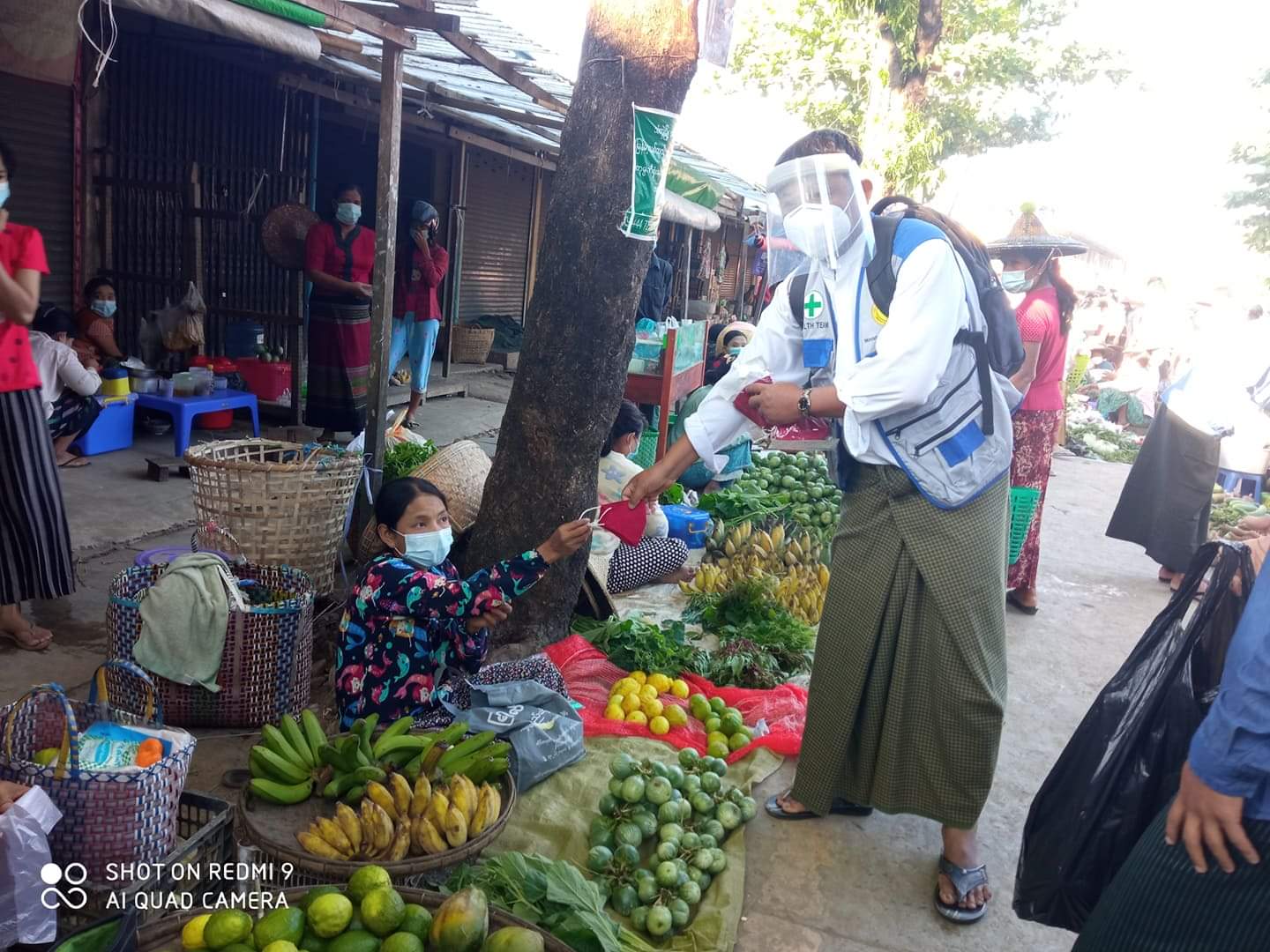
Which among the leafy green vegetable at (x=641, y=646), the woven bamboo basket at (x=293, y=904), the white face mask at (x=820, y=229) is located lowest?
the leafy green vegetable at (x=641, y=646)

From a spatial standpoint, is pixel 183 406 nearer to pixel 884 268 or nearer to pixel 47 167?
pixel 47 167

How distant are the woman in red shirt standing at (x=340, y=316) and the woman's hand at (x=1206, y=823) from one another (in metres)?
6.15

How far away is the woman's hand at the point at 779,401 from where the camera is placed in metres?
2.77

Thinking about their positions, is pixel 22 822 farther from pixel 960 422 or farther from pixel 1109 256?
pixel 1109 256

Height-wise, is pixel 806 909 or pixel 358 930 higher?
pixel 358 930

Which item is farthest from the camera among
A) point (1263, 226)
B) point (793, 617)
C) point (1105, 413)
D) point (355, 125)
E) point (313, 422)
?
point (1263, 226)

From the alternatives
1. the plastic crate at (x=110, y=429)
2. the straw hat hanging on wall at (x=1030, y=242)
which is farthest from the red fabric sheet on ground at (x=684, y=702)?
the plastic crate at (x=110, y=429)

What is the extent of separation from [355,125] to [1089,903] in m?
9.78

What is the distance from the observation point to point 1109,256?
146ft

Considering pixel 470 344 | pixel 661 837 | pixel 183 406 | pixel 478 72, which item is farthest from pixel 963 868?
pixel 470 344

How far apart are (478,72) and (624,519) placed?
619 centimetres


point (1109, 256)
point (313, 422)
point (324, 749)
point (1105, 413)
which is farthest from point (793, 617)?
point (1109, 256)

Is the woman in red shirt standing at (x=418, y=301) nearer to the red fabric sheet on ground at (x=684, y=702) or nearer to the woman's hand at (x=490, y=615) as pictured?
the red fabric sheet on ground at (x=684, y=702)

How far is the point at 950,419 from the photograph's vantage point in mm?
2662
